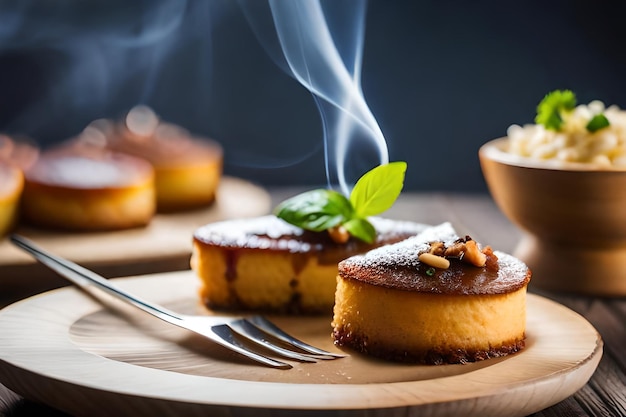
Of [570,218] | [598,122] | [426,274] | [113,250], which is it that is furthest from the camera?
[113,250]

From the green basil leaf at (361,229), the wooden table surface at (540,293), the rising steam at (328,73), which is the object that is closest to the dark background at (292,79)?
the wooden table surface at (540,293)

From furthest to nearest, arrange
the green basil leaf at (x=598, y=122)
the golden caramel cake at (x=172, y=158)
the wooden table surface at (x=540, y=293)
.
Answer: the golden caramel cake at (x=172, y=158)
the green basil leaf at (x=598, y=122)
the wooden table surface at (x=540, y=293)

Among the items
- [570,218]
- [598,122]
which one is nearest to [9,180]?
[570,218]

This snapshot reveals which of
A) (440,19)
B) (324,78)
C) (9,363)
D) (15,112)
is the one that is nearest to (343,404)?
(9,363)

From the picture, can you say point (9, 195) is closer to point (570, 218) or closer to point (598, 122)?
point (570, 218)

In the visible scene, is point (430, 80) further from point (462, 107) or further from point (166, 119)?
point (166, 119)

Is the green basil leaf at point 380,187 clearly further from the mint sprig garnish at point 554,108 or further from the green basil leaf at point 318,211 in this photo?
the mint sprig garnish at point 554,108
